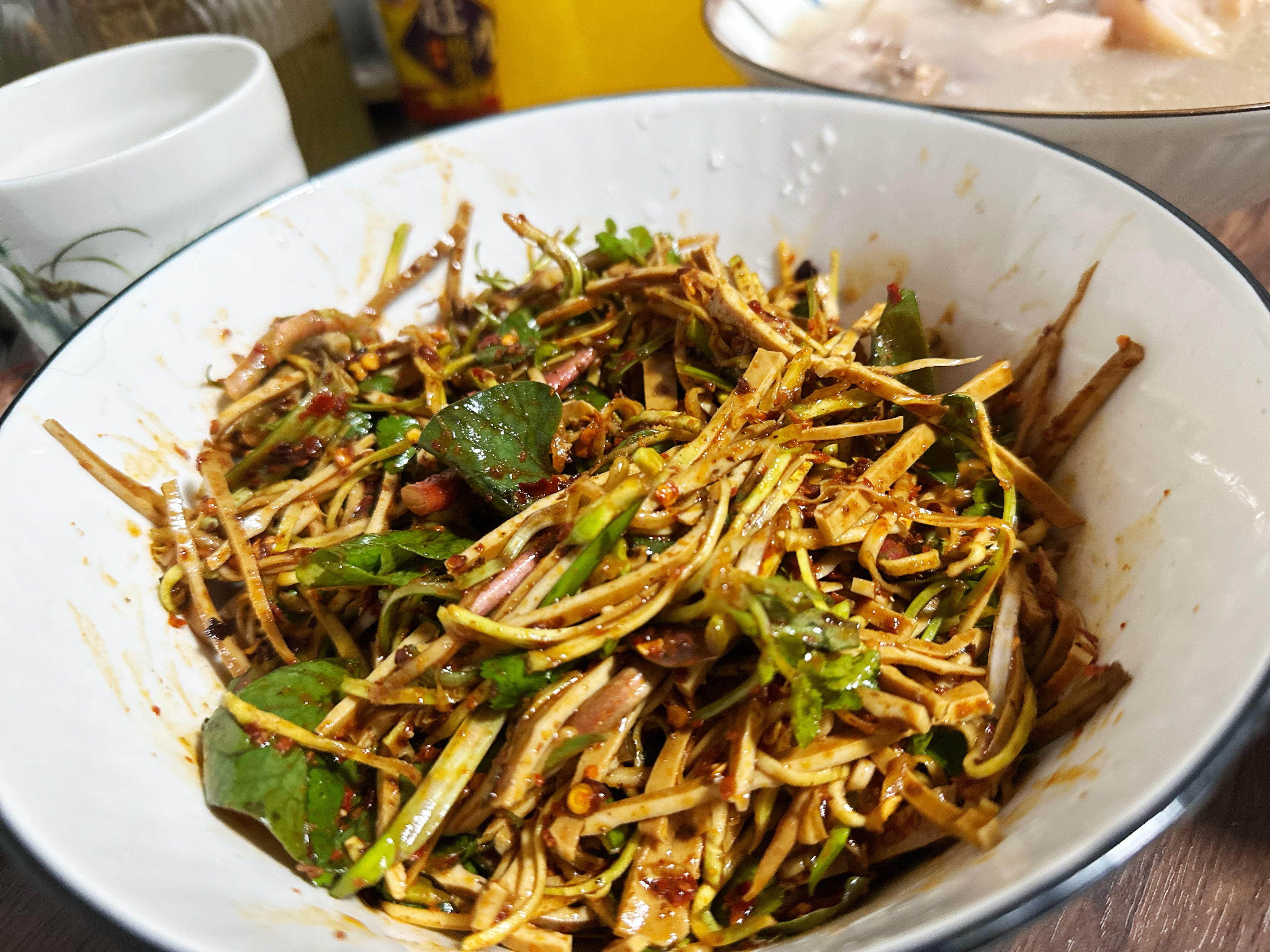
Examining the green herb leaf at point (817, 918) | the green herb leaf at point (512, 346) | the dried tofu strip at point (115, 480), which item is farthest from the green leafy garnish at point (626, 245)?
the green herb leaf at point (817, 918)

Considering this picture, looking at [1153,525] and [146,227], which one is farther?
[146,227]

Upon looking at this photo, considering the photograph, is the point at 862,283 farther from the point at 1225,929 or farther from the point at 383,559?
the point at 1225,929

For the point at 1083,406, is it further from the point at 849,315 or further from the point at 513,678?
the point at 513,678

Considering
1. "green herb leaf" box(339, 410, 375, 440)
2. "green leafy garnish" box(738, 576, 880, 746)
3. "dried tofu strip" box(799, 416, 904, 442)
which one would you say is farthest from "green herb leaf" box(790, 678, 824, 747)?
"green herb leaf" box(339, 410, 375, 440)

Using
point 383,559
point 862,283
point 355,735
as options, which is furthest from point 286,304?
point 862,283

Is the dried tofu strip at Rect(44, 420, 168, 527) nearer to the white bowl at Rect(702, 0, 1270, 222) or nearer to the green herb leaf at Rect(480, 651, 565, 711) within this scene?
the green herb leaf at Rect(480, 651, 565, 711)

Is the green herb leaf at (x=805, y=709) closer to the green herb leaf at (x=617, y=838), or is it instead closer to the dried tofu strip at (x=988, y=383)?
the green herb leaf at (x=617, y=838)
